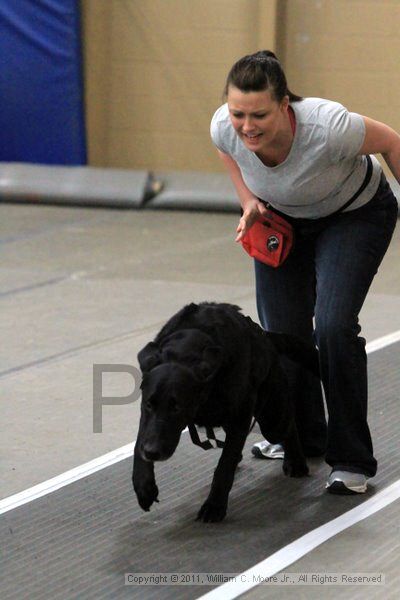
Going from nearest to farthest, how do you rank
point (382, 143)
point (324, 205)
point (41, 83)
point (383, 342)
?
point (382, 143) < point (324, 205) < point (383, 342) < point (41, 83)

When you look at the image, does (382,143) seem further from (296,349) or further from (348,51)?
(348,51)

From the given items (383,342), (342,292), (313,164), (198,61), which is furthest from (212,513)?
(198,61)

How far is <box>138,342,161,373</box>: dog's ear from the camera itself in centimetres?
305

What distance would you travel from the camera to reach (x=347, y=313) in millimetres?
3354

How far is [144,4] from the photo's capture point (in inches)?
406

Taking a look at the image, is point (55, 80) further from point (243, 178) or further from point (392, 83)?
point (243, 178)

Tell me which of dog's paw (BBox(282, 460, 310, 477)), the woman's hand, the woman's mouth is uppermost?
the woman's mouth

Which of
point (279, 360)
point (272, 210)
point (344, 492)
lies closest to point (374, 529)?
point (344, 492)

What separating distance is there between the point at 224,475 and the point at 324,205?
91 centimetres

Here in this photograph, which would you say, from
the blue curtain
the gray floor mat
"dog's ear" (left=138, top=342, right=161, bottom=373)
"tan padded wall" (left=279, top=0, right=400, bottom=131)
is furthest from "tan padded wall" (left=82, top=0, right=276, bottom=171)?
"dog's ear" (left=138, top=342, right=161, bottom=373)

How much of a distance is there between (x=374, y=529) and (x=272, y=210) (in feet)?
3.51

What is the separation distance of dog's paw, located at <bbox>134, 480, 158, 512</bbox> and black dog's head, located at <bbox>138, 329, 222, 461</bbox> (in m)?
0.13

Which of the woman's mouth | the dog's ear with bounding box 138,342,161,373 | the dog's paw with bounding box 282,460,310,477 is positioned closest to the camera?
the dog's ear with bounding box 138,342,161,373

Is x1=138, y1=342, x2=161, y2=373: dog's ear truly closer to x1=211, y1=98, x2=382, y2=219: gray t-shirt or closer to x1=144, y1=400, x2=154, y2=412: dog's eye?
x1=144, y1=400, x2=154, y2=412: dog's eye
